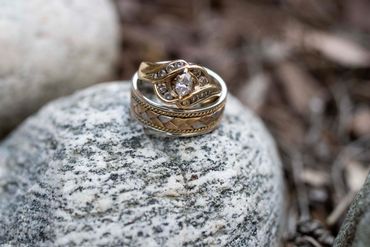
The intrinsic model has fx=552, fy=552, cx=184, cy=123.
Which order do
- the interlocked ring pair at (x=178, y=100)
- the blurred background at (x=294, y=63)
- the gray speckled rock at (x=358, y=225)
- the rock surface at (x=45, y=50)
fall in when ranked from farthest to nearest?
the blurred background at (x=294, y=63)
the rock surface at (x=45, y=50)
the interlocked ring pair at (x=178, y=100)
the gray speckled rock at (x=358, y=225)

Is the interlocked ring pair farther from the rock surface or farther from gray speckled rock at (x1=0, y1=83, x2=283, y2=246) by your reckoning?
the rock surface

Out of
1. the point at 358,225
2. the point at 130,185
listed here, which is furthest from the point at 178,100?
the point at 358,225

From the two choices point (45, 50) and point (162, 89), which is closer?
point (162, 89)

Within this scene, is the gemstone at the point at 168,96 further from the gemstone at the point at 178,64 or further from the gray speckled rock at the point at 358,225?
the gray speckled rock at the point at 358,225

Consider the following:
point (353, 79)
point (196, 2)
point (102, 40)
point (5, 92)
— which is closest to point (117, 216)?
point (5, 92)

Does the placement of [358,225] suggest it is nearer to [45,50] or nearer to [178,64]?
[178,64]

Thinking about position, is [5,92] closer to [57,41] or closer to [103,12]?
[57,41]

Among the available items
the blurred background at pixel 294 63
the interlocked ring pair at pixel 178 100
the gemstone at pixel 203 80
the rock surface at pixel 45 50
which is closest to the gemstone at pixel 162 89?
the interlocked ring pair at pixel 178 100
